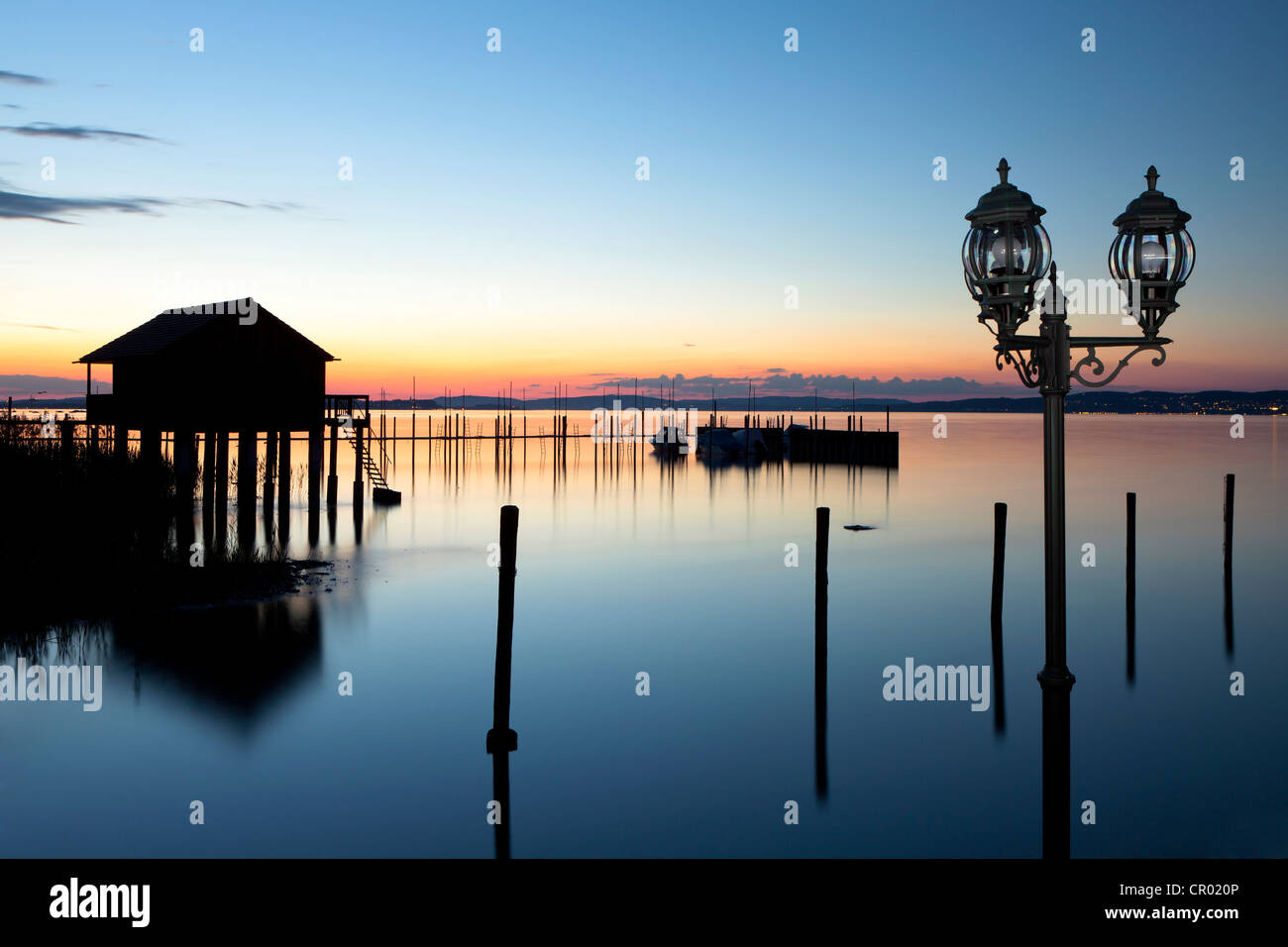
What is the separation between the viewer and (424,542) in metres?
32.6

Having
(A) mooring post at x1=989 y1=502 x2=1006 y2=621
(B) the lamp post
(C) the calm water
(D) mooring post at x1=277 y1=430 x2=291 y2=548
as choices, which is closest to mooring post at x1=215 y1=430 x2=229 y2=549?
(D) mooring post at x1=277 y1=430 x2=291 y2=548

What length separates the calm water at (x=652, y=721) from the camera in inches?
424

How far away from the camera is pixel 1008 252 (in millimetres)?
6301

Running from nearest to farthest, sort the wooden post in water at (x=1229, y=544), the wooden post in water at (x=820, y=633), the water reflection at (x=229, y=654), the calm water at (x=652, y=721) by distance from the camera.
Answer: the calm water at (x=652, y=721)
the wooden post in water at (x=820, y=633)
the water reflection at (x=229, y=654)
the wooden post in water at (x=1229, y=544)

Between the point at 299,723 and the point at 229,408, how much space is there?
2083cm

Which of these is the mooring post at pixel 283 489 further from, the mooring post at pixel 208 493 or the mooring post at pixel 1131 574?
the mooring post at pixel 1131 574

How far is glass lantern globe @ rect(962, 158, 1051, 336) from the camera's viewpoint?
625 centimetres

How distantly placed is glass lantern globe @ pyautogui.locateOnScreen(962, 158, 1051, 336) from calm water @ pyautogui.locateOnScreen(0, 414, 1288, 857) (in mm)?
6476

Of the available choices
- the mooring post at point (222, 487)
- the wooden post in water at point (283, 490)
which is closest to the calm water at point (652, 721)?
the mooring post at point (222, 487)

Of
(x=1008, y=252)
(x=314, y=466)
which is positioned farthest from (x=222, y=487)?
(x=1008, y=252)

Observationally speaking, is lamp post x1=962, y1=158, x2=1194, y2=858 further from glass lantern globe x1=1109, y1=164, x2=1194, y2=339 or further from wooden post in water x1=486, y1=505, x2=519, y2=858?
wooden post in water x1=486, y1=505, x2=519, y2=858

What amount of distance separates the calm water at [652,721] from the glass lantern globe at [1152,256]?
21.3 feet
